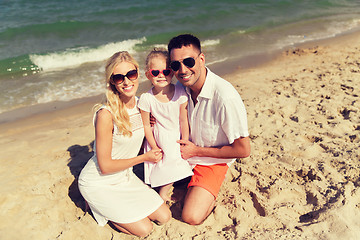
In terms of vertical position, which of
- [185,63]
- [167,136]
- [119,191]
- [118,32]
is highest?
[185,63]

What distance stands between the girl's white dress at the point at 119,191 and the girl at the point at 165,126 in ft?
0.46

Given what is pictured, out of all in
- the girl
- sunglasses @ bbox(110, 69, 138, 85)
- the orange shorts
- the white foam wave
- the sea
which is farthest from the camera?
the white foam wave

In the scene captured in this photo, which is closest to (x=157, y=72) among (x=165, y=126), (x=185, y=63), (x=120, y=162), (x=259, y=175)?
(x=185, y=63)

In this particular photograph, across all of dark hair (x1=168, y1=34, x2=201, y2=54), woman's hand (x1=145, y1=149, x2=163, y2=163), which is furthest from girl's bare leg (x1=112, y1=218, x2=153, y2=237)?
dark hair (x1=168, y1=34, x2=201, y2=54)

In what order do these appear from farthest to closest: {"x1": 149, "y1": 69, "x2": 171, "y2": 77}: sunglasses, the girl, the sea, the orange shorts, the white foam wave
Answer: the white foam wave
the sea
the orange shorts
the girl
{"x1": 149, "y1": 69, "x2": 171, "y2": 77}: sunglasses

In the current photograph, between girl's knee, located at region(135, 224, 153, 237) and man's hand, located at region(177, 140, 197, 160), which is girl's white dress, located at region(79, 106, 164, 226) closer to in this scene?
girl's knee, located at region(135, 224, 153, 237)

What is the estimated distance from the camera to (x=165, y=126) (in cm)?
340

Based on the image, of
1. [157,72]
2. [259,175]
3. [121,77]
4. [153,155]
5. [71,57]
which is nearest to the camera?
[121,77]

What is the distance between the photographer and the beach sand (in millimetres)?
3045

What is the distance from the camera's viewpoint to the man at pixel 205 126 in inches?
120

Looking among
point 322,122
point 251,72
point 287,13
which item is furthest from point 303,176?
point 287,13

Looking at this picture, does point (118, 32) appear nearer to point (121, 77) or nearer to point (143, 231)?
point (121, 77)

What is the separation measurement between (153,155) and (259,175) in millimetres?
1432

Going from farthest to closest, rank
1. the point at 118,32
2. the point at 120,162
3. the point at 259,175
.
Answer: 1. the point at 118,32
2. the point at 259,175
3. the point at 120,162
